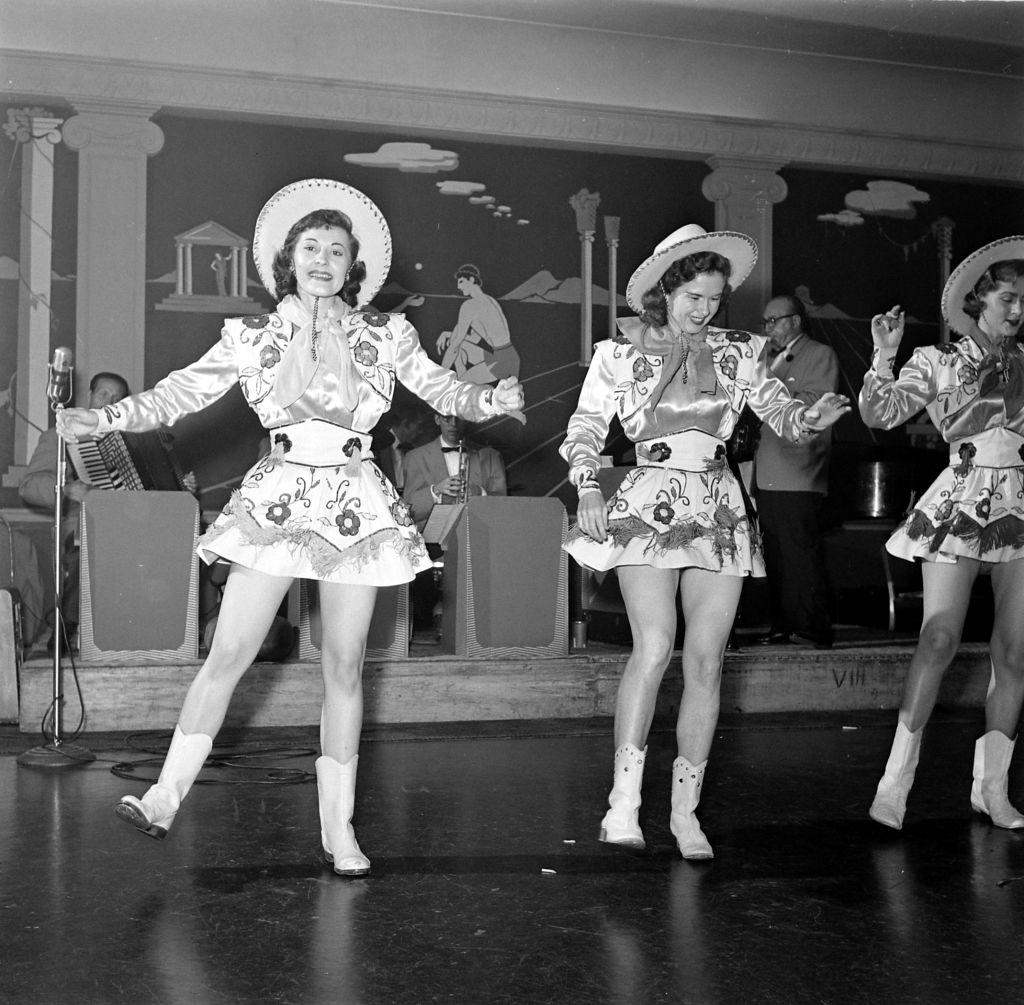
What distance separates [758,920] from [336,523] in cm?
128

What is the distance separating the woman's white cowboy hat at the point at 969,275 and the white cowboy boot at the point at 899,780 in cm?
114

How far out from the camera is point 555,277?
9.09 meters

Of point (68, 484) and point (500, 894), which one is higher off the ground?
point (68, 484)

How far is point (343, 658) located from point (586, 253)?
642 cm

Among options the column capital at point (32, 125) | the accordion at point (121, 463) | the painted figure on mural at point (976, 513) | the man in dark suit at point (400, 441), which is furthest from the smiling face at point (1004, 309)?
the column capital at point (32, 125)

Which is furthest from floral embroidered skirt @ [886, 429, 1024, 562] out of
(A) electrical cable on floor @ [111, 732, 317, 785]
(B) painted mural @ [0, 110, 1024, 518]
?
(B) painted mural @ [0, 110, 1024, 518]

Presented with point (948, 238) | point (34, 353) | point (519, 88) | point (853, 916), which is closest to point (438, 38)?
point (519, 88)

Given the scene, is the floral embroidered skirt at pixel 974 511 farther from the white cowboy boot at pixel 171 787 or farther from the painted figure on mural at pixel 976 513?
the white cowboy boot at pixel 171 787

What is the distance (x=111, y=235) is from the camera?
830 cm

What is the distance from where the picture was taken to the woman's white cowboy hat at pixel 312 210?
3.25 metres

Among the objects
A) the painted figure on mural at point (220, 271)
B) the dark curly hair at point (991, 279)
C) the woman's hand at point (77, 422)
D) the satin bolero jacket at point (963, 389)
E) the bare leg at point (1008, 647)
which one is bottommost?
the bare leg at point (1008, 647)

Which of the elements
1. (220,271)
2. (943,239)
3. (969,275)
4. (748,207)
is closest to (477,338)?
(220,271)

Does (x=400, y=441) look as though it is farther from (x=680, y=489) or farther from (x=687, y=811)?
(x=687, y=811)

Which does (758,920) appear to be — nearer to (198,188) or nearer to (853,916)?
(853,916)
